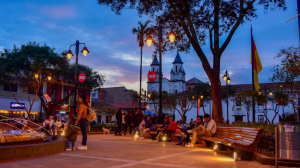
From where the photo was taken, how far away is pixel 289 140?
5.14 metres

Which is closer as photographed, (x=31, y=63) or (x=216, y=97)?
(x=216, y=97)

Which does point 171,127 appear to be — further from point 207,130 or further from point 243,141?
point 243,141

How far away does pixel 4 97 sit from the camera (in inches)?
1368

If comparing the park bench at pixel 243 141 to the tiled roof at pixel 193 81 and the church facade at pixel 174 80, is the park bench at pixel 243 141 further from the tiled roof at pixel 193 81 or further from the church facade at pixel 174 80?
the tiled roof at pixel 193 81

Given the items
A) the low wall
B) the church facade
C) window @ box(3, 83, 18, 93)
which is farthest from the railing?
the church facade

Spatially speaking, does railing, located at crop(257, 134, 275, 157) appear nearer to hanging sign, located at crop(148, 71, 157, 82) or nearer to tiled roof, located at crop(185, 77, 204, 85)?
hanging sign, located at crop(148, 71, 157, 82)

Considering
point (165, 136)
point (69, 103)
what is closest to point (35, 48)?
point (69, 103)

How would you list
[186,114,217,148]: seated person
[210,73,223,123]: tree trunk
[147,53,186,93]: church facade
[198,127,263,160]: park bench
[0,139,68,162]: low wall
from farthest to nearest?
[147,53,186,93]: church facade < [210,73,223,123]: tree trunk < [186,114,217,148]: seated person < [198,127,263,160]: park bench < [0,139,68,162]: low wall

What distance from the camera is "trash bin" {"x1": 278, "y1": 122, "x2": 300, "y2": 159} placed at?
5078 millimetres

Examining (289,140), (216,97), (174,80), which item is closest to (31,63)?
(216,97)

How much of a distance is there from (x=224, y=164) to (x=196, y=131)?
3.37 m

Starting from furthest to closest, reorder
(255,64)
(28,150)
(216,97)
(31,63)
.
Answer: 1. (31,63)
2. (255,64)
3. (216,97)
4. (28,150)

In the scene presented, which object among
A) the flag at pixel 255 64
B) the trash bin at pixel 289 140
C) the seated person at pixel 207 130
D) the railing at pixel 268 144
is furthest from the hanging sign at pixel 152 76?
the trash bin at pixel 289 140

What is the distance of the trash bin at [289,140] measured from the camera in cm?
508
